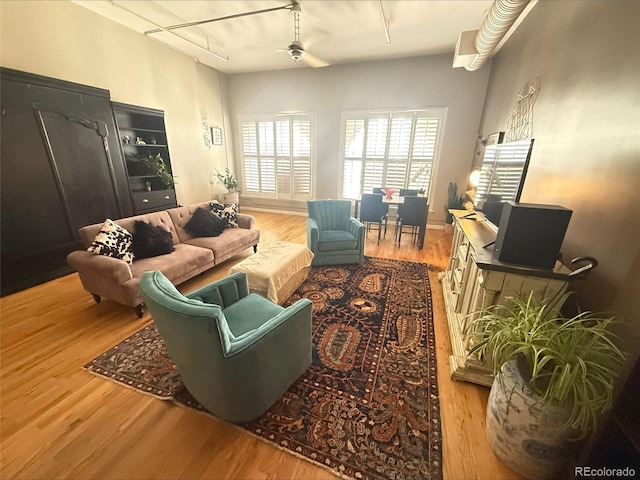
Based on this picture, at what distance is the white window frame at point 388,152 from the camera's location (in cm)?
483

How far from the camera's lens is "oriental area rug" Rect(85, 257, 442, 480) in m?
1.30

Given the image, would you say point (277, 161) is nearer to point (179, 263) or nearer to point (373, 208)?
point (373, 208)

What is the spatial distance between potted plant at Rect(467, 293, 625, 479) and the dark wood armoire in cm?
435

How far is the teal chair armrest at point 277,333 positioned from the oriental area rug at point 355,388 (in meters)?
0.44

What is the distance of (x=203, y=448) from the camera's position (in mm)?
1329

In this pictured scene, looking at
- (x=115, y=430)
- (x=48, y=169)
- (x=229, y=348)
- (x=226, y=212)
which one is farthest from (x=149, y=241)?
(x=229, y=348)

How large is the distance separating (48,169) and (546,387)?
4.79 m

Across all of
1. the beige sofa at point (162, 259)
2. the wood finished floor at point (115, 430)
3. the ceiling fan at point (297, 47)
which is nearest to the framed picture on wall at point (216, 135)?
the ceiling fan at point (297, 47)

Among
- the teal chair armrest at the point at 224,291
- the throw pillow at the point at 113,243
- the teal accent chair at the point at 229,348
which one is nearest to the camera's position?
the teal accent chair at the point at 229,348

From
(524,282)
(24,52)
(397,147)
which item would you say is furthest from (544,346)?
(24,52)

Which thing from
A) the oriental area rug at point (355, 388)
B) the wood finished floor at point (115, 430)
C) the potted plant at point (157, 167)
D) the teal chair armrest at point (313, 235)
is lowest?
the wood finished floor at point (115, 430)

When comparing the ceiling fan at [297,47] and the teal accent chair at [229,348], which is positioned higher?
the ceiling fan at [297,47]

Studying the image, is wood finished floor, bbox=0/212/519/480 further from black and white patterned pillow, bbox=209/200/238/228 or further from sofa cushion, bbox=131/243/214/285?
black and white patterned pillow, bbox=209/200/238/228

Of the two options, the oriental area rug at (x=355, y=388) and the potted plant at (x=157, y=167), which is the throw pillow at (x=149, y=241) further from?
the potted plant at (x=157, y=167)
